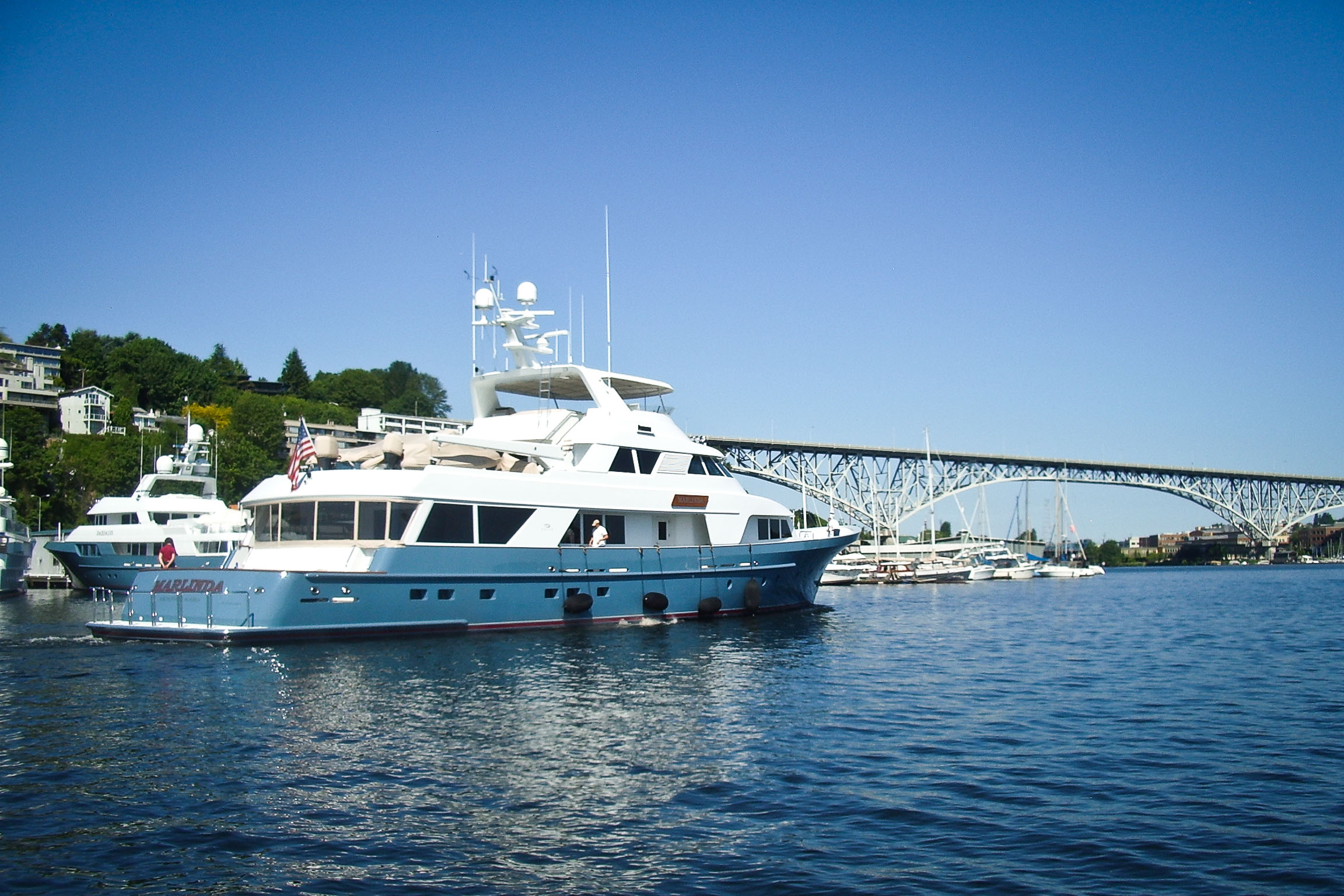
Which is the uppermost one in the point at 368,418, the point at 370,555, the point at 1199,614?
the point at 368,418

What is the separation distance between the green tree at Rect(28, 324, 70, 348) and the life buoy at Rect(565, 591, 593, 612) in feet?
381

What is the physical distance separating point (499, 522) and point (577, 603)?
2.79 m

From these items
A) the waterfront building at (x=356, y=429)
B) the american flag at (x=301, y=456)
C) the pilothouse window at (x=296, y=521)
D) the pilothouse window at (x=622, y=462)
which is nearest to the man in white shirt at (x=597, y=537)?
the pilothouse window at (x=622, y=462)

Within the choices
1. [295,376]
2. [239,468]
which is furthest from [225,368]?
[239,468]

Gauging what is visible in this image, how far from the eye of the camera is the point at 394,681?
16.6 meters

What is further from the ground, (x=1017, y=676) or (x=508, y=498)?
(x=508, y=498)

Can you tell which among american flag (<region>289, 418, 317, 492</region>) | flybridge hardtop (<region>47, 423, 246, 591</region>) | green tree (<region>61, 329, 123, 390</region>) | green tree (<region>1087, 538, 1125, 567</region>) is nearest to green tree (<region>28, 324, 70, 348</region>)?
green tree (<region>61, 329, 123, 390</region>)

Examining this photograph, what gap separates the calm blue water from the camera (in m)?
8.09

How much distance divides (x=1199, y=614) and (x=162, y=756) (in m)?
34.6

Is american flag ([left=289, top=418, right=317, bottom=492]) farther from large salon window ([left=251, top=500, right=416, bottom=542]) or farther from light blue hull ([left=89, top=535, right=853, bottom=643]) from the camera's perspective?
light blue hull ([left=89, top=535, right=853, bottom=643])

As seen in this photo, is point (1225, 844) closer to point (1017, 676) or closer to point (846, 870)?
point (846, 870)

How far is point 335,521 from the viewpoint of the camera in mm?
22172

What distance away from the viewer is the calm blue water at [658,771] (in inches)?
319

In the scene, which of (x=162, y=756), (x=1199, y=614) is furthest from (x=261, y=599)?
(x=1199, y=614)
